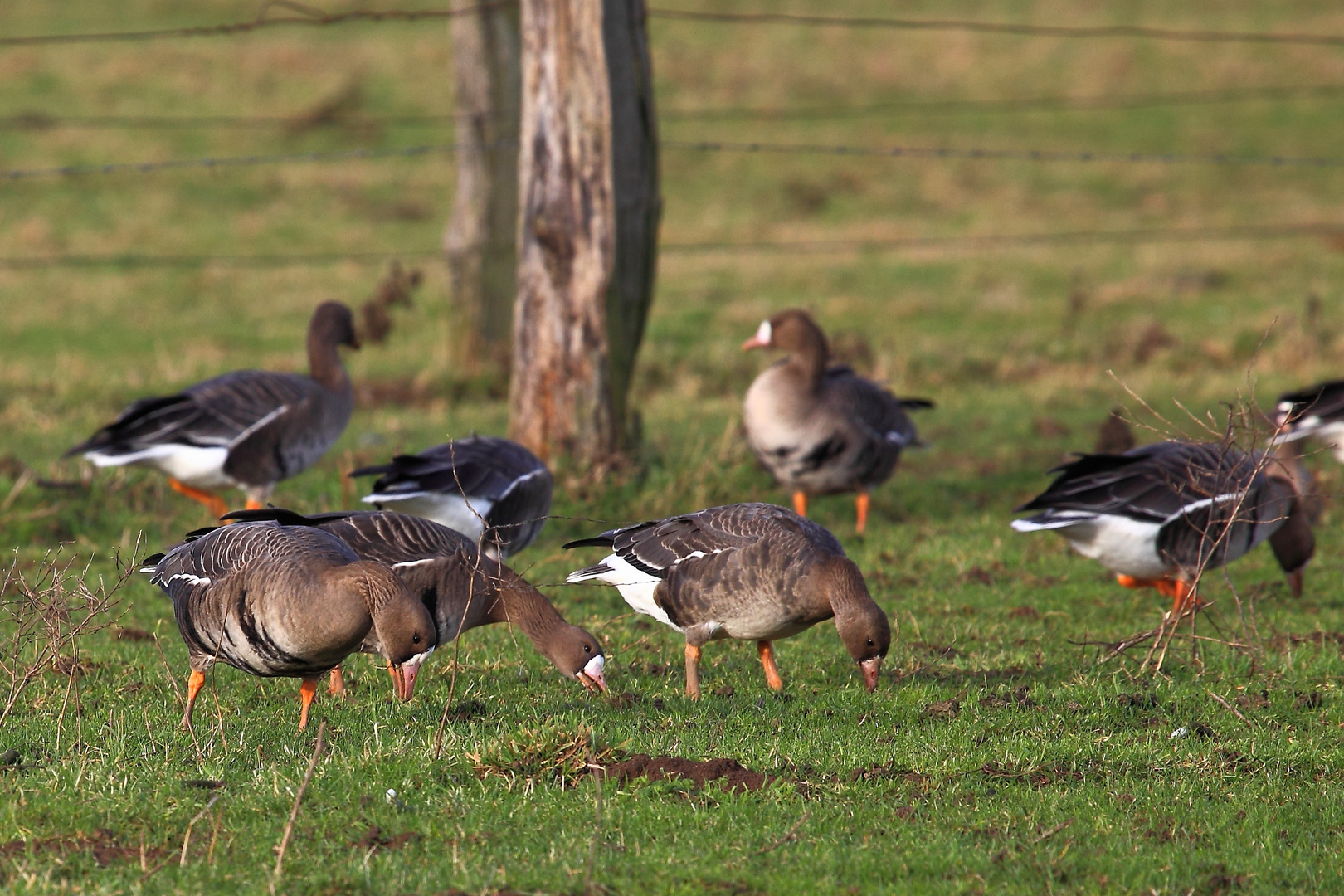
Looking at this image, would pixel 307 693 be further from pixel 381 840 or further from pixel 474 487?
pixel 474 487

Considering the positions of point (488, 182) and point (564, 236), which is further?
point (488, 182)

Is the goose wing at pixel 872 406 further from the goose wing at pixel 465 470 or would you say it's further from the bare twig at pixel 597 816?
the bare twig at pixel 597 816

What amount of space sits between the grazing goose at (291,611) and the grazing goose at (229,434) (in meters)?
4.62

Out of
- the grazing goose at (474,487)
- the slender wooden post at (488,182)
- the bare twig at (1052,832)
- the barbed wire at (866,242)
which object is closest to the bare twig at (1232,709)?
the bare twig at (1052,832)

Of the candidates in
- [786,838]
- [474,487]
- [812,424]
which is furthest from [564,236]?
[786,838]

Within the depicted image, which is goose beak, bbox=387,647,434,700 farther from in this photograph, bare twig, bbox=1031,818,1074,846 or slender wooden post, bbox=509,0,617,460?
slender wooden post, bbox=509,0,617,460

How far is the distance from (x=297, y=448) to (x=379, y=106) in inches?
1034

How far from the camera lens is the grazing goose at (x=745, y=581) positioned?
7207 millimetres

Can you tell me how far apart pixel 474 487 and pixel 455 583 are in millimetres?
2470

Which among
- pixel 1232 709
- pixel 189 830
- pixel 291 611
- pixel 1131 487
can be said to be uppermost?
pixel 291 611

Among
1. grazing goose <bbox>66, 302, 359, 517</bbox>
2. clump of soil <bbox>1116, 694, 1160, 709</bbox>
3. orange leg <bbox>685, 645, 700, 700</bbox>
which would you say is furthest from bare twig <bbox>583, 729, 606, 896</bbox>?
grazing goose <bbox>66, 302, 359, 517</bbox>

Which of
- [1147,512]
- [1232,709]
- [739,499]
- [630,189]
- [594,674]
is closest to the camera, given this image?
[1232,709]

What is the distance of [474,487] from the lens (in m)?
9.77

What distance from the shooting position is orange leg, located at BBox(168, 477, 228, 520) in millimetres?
11633
